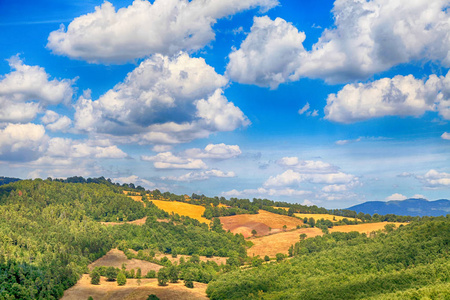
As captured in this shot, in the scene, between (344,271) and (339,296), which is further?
(344,271)

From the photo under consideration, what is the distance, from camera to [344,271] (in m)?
195

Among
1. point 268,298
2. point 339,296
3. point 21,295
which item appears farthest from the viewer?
point 21,295

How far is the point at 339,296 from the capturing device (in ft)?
490

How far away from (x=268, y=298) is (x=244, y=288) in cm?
2640

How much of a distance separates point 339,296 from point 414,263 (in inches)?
2098

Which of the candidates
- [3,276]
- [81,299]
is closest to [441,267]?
[81,299]

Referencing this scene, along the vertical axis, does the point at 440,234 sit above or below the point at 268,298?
above

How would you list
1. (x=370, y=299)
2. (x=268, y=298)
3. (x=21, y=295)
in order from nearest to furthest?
(x=370, y=299), (x=268, y=298), (x=21, y=295)

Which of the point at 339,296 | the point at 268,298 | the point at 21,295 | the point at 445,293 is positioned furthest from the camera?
the point at 21,295

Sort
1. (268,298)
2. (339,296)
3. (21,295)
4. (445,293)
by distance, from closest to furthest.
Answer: (445,293), (339,296), (268,298), (21,295)

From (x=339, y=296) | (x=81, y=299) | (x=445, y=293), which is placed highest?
(x=445, y=293)

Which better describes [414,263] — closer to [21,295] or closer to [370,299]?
[370,299]

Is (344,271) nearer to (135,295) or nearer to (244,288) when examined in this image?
(244,288)

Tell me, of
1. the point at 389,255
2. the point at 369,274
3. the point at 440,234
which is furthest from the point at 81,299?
the point at 440,234
